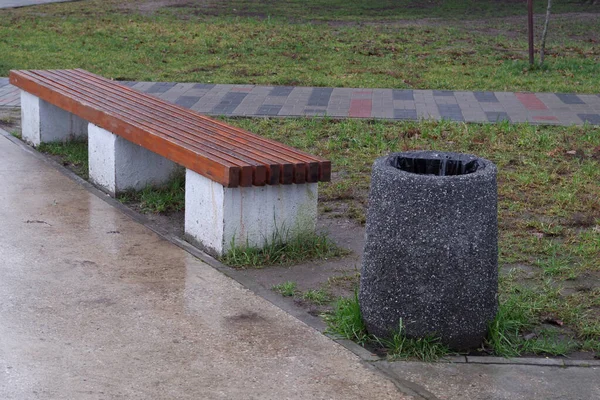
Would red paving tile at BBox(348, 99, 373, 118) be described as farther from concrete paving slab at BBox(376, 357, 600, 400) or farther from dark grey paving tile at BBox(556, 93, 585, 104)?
concrete paving slab at BBox(376, 357, 600, 400)

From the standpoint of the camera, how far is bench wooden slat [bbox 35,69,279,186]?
18.2ft

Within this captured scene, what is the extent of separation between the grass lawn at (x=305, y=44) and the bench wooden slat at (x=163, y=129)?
414 cm

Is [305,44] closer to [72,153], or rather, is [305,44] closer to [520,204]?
[72,153]

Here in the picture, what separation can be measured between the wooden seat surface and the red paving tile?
2.65 metres

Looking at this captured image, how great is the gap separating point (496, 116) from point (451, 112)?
481mm

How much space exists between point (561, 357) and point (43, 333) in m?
2.41

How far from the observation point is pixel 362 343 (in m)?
4.54

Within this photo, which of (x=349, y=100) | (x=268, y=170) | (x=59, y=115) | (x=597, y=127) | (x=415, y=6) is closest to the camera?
(x=268, y=170)

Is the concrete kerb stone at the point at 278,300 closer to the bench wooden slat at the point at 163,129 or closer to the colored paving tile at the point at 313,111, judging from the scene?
the bench wooden slat at the point at 163,129

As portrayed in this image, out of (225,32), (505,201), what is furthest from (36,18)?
(505,201)

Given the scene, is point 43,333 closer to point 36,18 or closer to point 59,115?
point 59,115

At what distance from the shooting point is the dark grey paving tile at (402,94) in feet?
35.7

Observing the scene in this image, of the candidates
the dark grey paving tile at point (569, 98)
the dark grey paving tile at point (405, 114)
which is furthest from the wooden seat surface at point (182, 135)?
the dark grey paving tile at point (569, 98)

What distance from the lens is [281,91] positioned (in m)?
11.2
